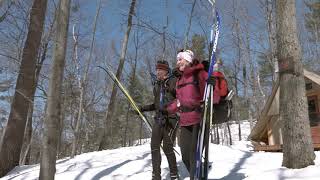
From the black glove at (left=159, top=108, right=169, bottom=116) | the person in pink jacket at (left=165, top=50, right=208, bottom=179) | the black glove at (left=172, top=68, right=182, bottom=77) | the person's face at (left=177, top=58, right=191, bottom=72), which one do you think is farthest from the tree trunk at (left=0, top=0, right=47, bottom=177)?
the person in pink jacket at (left=165, top=50, right=208, bottom=179)

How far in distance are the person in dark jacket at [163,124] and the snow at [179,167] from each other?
754 millimetres

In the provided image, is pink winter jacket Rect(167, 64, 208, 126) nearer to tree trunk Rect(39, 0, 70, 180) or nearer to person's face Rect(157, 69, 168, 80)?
person's face Rect(157, 69, 168, 80)

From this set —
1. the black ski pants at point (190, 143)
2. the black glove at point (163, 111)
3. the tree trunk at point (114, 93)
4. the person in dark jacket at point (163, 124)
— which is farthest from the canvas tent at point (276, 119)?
the black ski pants at point (190, 143)

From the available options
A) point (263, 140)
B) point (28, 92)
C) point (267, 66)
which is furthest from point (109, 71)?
point (267, 66)

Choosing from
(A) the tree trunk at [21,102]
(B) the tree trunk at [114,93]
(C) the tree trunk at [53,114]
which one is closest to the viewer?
(C) the tree trunk at [53,114]

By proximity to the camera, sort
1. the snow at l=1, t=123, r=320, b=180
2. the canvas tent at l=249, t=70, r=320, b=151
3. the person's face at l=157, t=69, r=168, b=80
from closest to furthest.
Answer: the snow at l=1, t=123, r=320, b=180 → the person's face at l=157, t=69, r=168, b=80 → the canvas tent at l=249, t=70, r=320, b=151

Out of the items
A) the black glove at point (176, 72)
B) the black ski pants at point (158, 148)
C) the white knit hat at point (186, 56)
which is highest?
the white knit hat at point (186, 56)

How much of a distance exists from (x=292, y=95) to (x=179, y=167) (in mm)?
2271

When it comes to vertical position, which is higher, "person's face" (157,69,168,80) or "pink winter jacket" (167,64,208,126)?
"person's face" (157,69,168,80)

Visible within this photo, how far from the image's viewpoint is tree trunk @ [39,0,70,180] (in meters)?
5.48

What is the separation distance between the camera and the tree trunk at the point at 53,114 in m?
5.48

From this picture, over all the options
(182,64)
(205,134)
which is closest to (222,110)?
(205,134)

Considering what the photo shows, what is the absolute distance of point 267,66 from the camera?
40156mm

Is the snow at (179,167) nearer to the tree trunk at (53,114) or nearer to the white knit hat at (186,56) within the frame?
the tree trunk at (53,114)
